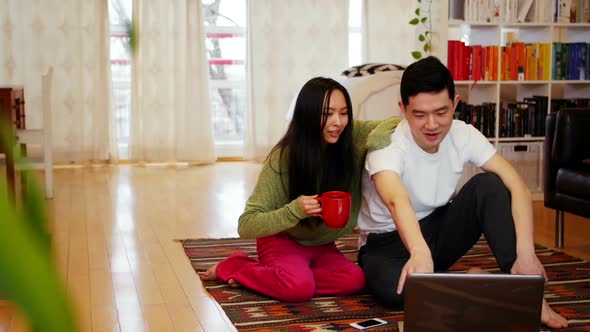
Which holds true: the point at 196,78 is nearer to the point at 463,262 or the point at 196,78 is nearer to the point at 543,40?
the point at 543,40

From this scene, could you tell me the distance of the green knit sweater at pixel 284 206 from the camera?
231 centimetres

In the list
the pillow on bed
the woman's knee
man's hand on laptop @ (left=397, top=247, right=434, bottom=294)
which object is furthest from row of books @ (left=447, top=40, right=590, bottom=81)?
man's hand on laptop @ (left=397, top=247, right=434, bottom=294)

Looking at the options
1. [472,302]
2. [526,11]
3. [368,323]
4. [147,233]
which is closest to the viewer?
[472,302]

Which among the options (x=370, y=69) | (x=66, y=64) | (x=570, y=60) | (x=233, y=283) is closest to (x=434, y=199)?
(x=233, y=283)

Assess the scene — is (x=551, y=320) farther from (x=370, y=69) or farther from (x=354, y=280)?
(x=370, y=69)

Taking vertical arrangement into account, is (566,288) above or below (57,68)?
below

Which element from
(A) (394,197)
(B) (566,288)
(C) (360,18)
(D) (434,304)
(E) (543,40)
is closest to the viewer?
(D) (434,304)

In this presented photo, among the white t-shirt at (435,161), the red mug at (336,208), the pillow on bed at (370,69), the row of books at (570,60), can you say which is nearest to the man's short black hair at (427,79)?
the white t-shirt at (435,161)

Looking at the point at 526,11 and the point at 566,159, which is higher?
the point at 526,11

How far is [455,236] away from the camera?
2.25 metres

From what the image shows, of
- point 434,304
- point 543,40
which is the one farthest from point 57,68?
point 434,304

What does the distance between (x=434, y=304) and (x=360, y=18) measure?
16.5 feet

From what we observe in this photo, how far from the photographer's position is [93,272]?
114 inches

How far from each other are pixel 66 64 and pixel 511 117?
125 inches
